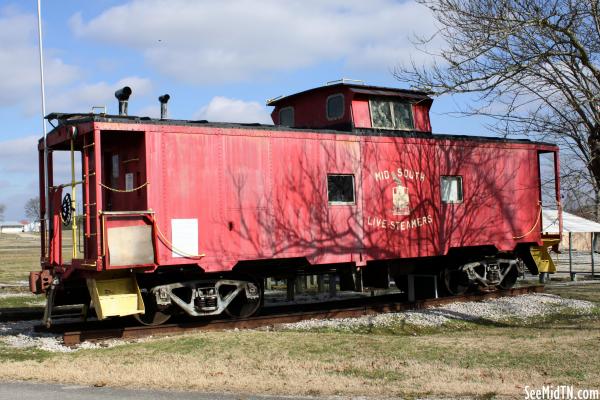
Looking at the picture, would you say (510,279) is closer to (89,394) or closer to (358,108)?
(358,108)

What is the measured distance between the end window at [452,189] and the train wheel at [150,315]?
272 inches

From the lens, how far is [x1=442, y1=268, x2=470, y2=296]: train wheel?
1631cm

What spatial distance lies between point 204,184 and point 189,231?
0.90 m

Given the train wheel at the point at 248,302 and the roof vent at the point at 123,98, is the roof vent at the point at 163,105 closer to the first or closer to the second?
the roof vent at the point at 123,98

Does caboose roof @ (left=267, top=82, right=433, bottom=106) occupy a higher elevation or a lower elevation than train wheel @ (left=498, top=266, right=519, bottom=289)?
higher

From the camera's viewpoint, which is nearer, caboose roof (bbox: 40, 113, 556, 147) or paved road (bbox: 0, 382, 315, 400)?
paved road (bbox: 0, 382, 315, 400)

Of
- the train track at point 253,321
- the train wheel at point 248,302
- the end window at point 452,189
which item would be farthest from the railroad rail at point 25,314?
the end window at point 452,189

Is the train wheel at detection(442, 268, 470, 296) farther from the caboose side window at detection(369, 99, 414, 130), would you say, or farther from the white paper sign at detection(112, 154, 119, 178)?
the white paper sign at detection(112, 154, 119, 178)

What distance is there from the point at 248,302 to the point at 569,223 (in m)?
13.9

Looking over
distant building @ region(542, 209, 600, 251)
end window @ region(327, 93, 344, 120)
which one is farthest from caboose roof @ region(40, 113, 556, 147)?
distant building @ region(542, 209, 600, 251)

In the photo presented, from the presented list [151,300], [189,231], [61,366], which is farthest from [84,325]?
[61,366]

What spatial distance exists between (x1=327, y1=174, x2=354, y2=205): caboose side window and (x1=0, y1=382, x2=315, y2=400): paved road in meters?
6.92

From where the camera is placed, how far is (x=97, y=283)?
11.4 metres

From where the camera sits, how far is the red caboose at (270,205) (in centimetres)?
1166
